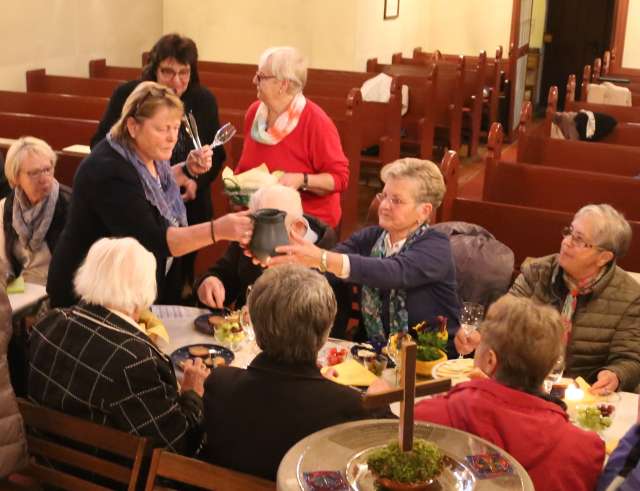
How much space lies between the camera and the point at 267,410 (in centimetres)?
211

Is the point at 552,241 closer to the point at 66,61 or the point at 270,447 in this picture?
the point at 270,447

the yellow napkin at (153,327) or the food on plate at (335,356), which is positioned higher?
the yellow napkin at (153,327)

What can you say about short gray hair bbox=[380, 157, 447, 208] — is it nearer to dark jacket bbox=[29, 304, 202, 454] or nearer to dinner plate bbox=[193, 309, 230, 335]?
dinner plate bbox=[193, 309, 230, 335]

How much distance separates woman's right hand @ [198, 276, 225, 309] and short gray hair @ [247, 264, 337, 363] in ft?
3.60

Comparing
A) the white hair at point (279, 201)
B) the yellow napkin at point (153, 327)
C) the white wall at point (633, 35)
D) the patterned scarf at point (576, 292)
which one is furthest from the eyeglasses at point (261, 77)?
the white wall at point (633, 35)

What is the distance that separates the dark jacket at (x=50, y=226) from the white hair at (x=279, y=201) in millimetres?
1429

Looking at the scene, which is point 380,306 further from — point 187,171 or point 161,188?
point 187,171

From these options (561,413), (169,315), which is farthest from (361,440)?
(169,315)

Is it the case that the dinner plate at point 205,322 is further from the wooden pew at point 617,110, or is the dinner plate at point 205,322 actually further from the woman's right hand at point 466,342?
the wooden pew at point 617,110

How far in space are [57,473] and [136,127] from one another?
126 cm

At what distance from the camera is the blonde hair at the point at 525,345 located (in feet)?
7.06

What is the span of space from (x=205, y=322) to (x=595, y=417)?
1328 millimetres

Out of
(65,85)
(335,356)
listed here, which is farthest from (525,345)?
(65,85)

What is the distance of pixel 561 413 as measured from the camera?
2.14m
